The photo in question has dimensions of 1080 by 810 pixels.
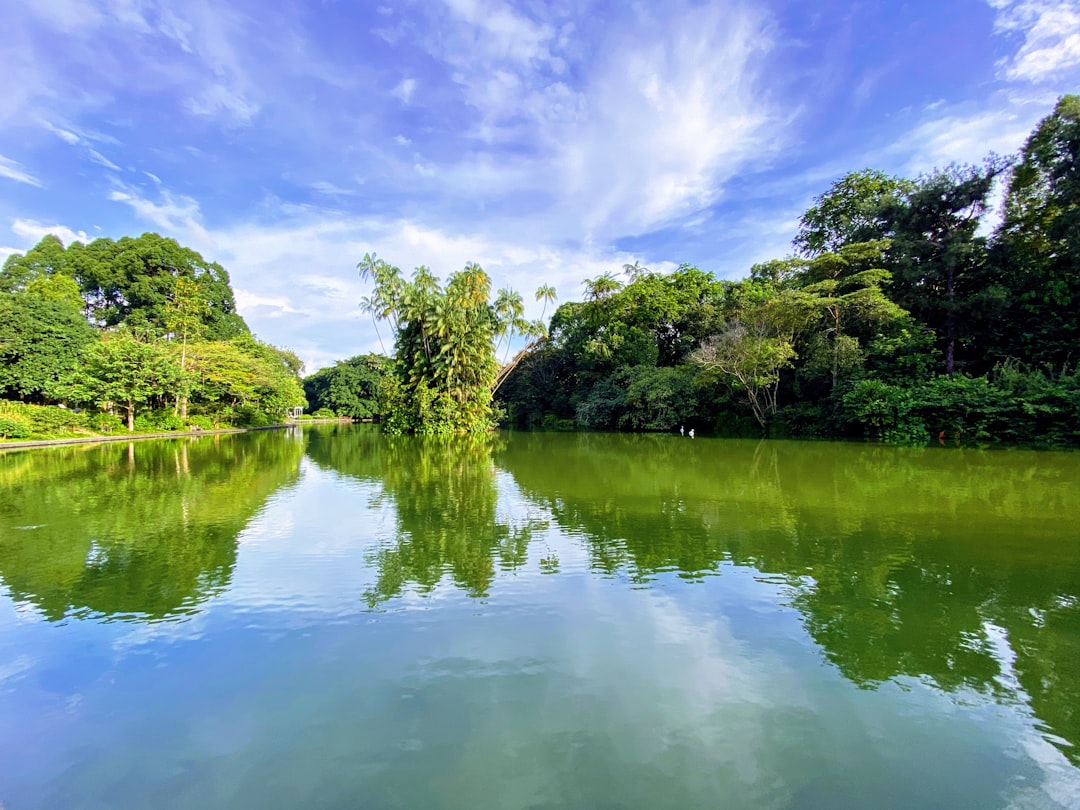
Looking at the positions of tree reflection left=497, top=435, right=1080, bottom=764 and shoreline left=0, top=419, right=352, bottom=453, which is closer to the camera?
tree reflection left=497, top=435, right=1080, bottom=764

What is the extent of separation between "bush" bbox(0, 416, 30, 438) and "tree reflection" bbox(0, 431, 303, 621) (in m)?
6.99

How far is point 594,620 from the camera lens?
449cm

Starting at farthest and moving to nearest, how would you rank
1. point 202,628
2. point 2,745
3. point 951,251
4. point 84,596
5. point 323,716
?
1. point 951,251
2. point 84,596
3. point 202,628
4. point 323,716
5. point 2,745

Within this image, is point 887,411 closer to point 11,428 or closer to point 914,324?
point 914,324

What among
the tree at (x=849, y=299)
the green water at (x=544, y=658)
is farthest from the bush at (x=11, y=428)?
the tree at (x=849, y=299)

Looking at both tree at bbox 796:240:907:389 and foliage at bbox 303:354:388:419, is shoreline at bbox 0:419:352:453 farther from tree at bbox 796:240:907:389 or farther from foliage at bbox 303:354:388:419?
tree at bbox 796:240:907:389

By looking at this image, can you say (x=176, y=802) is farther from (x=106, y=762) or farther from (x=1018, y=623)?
(x=1018, y=623)

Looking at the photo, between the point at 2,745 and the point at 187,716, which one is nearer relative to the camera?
the point at 2,745

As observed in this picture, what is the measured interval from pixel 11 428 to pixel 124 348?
632 centimetres

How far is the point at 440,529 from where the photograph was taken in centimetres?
761

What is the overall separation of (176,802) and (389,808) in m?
1.06

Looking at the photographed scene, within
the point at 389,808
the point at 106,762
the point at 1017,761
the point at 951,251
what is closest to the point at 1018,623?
the point at 1017,761

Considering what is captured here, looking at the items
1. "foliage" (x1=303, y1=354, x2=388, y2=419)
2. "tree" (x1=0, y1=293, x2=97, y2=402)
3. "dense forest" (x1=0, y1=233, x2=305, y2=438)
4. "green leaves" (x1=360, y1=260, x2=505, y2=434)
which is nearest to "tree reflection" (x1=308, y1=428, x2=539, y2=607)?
"green leaves" (x1=360, y1=260, x2=505, y2=434)

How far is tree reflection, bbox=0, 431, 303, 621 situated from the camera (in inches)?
199
